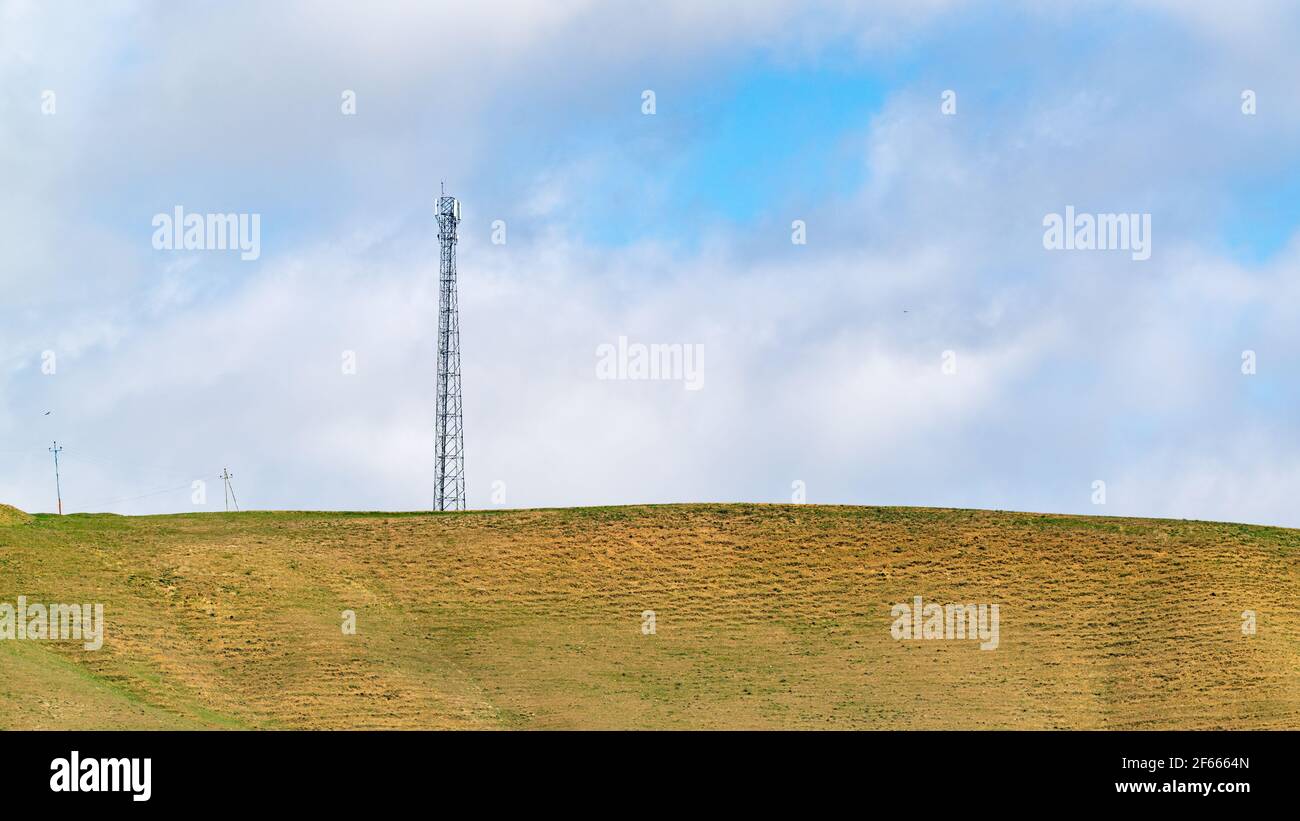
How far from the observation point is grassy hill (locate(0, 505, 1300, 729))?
44781mm

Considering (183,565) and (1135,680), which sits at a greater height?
(183,565)

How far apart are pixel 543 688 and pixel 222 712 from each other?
1039cm

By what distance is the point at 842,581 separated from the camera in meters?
59.1

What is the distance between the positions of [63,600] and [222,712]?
487 inches

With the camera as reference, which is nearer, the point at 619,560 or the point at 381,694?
the point at 381,694

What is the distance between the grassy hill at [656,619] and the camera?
44781 mm

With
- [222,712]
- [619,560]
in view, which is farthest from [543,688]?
[619,560]

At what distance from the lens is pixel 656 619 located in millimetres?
55438
